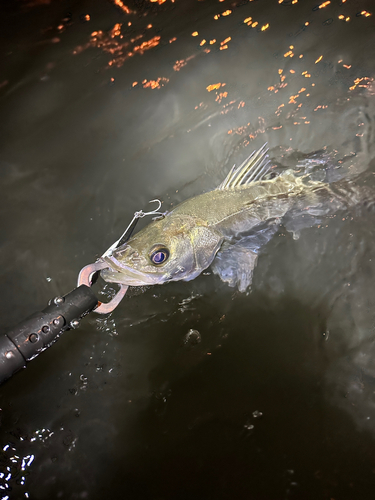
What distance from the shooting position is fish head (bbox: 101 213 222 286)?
6.82 feet

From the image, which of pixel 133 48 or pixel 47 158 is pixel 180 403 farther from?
pixel 133 48

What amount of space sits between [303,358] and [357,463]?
0.99 metres

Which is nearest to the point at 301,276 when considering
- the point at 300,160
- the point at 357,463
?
the point at 300,160

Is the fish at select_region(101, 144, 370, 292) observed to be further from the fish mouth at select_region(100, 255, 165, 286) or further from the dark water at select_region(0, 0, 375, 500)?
the dark water at select_region(0, 0, 375, 500)

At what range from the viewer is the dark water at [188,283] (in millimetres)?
2354

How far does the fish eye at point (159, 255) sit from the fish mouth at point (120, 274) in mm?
134

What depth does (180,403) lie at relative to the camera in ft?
8.65

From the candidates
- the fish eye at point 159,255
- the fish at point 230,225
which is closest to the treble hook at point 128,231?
the fish at point 230,225

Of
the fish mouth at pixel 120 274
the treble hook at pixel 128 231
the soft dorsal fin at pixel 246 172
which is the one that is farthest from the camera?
the soft dorsal fin at pixel 246 172

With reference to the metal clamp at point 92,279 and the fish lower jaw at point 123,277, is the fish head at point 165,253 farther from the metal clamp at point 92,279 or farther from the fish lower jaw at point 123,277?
the metal clamp at point 92,279

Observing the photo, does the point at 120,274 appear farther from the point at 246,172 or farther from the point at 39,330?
the point at 246,172

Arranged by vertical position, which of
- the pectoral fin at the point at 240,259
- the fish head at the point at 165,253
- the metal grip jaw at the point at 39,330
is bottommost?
the pectoral fin at the point at 240,259

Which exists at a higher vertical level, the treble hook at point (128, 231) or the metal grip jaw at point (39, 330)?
the metal grip jaw at point (39, 330)

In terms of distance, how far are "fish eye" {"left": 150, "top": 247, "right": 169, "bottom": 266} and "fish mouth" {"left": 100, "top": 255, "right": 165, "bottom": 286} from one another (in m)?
0.13
